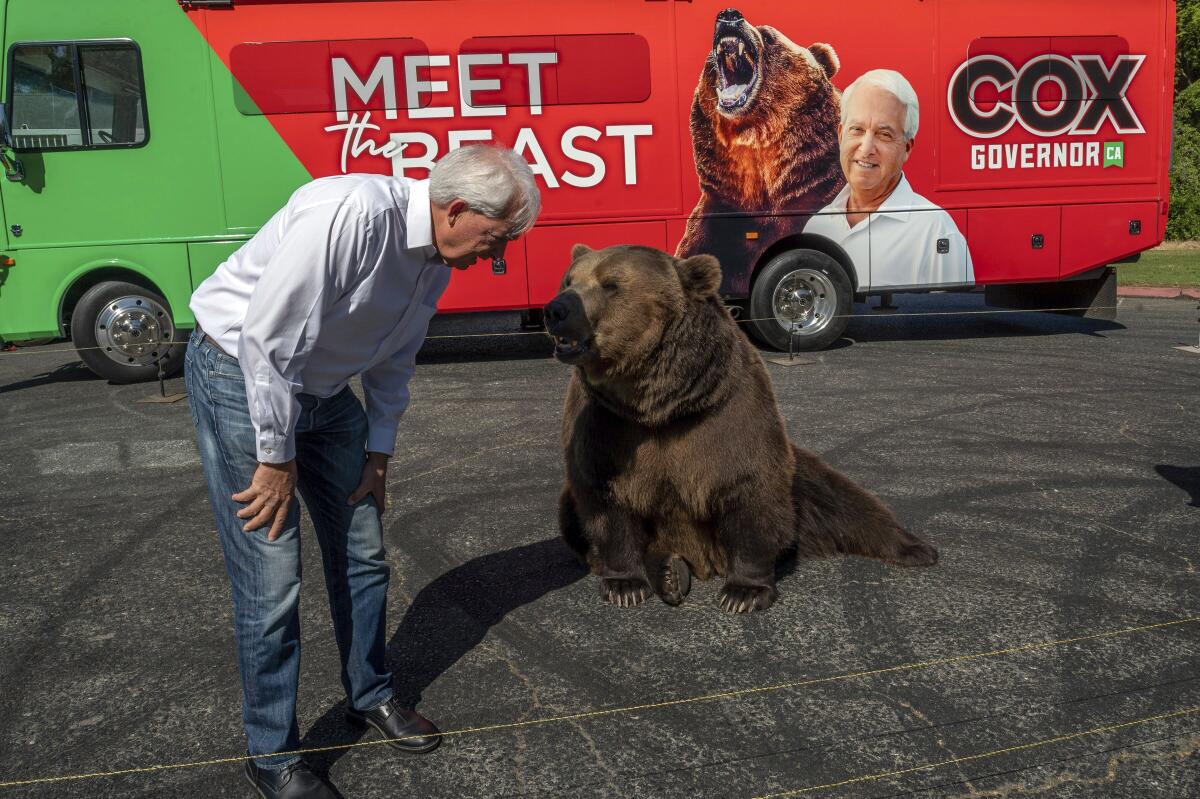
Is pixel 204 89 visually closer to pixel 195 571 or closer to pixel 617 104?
pixel 617 104

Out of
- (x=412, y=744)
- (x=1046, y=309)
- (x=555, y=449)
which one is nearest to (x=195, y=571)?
(x=412, y=744)

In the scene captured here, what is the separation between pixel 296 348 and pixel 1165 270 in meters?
16.7

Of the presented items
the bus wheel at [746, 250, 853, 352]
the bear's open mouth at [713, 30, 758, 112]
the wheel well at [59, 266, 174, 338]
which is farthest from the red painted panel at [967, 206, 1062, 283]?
the wheel well at [59, 266, 174, 338]

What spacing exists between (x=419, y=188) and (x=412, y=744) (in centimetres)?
157

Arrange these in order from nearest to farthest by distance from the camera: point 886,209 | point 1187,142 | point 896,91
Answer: point 896,91
point 886,209
point 1187,142

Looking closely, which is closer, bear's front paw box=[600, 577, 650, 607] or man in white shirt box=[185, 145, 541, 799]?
man in white shirt box=[185, 145, 541, 799]

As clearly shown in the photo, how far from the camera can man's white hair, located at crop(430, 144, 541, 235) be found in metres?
2.42

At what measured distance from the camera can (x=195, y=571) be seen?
14.4ft

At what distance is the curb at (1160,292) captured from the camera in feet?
42.9

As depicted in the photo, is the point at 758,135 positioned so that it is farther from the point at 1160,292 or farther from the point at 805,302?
the point at 1160,292

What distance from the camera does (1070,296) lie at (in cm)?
1091

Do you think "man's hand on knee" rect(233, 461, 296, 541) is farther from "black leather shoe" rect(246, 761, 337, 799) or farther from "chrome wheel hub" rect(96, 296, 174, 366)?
"chrome wheel hub" rect(96, 296, 174, 366)

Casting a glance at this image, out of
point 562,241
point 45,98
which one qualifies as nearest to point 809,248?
point 562,241

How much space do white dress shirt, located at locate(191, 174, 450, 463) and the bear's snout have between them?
0.64 m
